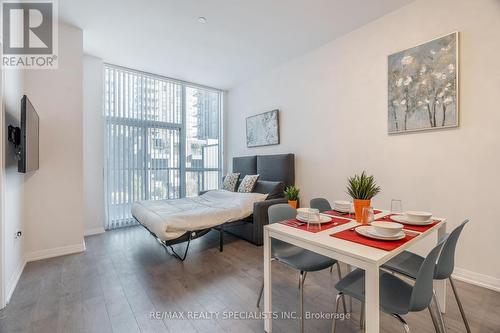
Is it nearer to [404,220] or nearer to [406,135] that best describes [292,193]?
[406,135]

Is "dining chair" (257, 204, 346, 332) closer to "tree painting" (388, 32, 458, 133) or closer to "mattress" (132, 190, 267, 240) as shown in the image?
"mattress" (132, 190, 267, 240)

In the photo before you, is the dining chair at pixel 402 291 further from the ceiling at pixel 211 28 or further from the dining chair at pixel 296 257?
the ceiling at pixel 211 28

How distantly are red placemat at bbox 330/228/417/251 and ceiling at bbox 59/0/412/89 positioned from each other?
2529 millimetres

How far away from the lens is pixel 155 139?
454cm

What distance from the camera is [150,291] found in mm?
2070

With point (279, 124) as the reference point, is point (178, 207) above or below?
below

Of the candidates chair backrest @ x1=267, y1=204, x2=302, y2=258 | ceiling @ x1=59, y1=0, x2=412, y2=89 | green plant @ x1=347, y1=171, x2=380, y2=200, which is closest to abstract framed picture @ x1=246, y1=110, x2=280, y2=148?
ceiling @ x1=59, y1=0, x2=412, y2=89

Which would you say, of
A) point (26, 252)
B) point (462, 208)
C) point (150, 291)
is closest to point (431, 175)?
point (462, 208)

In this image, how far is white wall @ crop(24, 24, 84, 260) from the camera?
275 cm

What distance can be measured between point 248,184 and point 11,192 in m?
2.96

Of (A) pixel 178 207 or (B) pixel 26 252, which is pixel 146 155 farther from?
(B) pixel 26 252

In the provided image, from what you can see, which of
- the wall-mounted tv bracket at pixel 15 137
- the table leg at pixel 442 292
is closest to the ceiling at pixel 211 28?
the wall-mounted tv bracket at pixel 15 137

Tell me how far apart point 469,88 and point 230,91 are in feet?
14.4

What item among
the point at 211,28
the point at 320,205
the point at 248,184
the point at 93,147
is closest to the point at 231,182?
the point at 248,184
